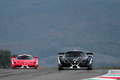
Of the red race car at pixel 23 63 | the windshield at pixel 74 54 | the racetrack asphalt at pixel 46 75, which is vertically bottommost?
the racetrack asphalt at pixel 46 75

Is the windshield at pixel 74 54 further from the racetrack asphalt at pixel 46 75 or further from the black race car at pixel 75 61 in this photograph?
the racetrack asphalt at pixel 46 75

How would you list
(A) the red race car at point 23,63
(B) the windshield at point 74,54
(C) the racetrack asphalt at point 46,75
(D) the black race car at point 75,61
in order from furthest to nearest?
(A) the red race car at point 23,63
(B) the windshield at point 74,54
(D) the black race car at point 75,61
(C) the racetrack asphalt at point 46,75

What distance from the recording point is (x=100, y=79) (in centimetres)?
1420

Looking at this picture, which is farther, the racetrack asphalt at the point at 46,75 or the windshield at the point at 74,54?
the windshield at the point at 74,54

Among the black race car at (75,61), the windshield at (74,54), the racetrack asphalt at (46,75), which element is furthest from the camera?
the windshield at (74,54)

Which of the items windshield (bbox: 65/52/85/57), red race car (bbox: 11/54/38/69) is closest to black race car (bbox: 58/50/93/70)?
windshield (bbox: 65/52/85/57)

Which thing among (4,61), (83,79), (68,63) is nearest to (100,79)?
(83,79)

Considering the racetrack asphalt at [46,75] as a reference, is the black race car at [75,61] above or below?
above

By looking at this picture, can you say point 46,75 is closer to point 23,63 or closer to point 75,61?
point 75,61

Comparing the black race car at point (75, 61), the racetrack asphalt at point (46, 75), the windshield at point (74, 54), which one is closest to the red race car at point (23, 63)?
the black race car at point (75, 61)

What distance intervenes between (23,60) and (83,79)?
40.8 feet

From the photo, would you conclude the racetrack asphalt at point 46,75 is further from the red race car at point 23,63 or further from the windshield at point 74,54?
the red race car at point 23,63

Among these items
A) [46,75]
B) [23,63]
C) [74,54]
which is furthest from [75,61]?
[23,63]

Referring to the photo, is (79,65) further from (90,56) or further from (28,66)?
(28,66)
